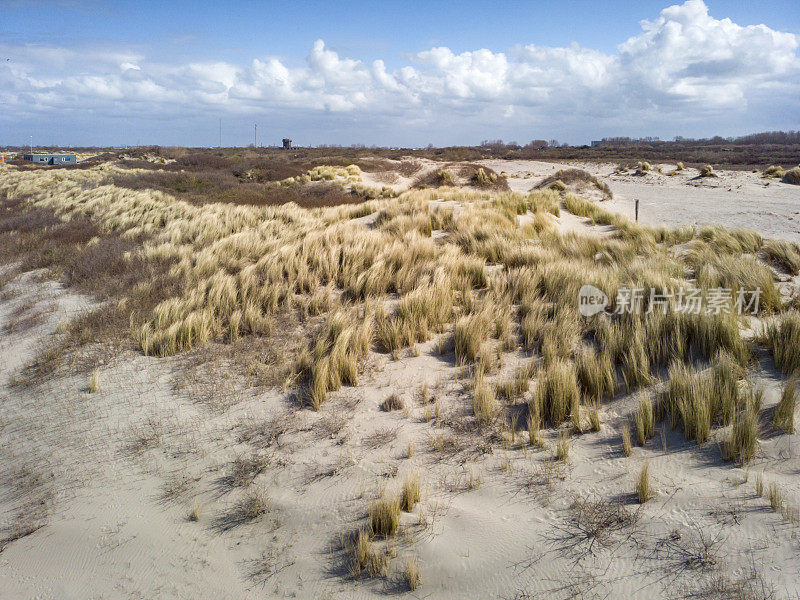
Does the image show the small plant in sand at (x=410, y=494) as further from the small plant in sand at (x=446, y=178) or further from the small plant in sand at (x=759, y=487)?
the small plant in sand at (x=446, y=178)

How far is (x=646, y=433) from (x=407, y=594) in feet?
7.32

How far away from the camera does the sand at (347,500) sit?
8.64 feet

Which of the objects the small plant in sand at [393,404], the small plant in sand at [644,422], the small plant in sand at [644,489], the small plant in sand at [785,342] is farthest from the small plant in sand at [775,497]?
the small plant in sand at [393,404]

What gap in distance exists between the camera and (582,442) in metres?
3.63

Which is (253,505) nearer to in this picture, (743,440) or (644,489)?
(644,489)

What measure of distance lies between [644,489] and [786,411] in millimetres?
1412

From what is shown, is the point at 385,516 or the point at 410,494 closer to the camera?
the point at 385,516

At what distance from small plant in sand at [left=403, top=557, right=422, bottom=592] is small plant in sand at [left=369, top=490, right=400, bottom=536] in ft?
0.73

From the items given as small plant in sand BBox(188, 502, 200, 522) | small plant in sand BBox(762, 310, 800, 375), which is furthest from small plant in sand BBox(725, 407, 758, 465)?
small plant in sand BBox(188, 502, 200, 522)

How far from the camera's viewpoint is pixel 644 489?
2.95 m

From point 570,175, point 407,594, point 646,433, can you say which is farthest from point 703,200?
point 407,594

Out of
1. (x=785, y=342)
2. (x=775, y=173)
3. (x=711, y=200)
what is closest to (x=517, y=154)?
(x=775, y=173)

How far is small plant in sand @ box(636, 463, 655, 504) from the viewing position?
2.95 metres

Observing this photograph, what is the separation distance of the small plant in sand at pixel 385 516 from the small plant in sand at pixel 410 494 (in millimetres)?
84
